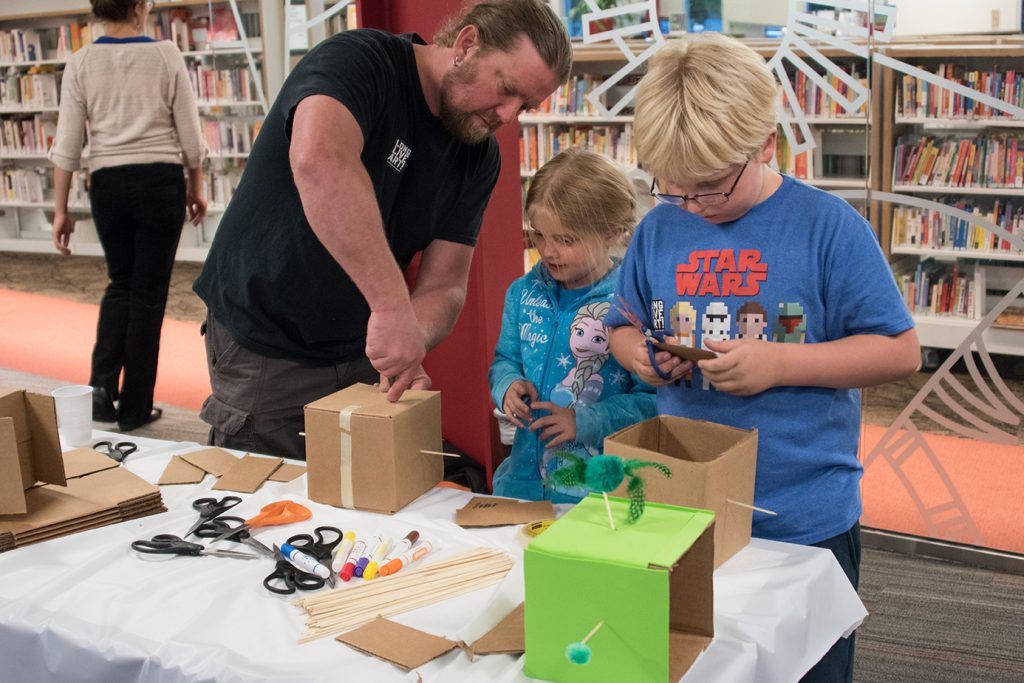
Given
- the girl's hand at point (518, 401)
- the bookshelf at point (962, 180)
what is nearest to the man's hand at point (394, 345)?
the girl's hand at point (518, 401)

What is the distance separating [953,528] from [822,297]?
188 centimetres

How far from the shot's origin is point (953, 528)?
10.1 feet

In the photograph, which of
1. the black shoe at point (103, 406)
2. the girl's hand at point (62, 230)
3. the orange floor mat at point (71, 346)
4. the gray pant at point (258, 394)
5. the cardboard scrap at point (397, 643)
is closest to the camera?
the cardboard scrap at point (397, 643)

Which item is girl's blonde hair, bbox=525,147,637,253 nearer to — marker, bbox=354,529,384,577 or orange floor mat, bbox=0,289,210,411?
marker, bbox=354,529,384,577

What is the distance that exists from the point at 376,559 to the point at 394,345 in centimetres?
38

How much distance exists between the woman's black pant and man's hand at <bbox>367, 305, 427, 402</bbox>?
272 centimetres

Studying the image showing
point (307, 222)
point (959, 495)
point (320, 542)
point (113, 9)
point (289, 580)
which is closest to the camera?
point (289, 580)

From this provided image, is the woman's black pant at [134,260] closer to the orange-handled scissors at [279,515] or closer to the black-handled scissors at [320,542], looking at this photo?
the orange-handled scissors at [279,515]

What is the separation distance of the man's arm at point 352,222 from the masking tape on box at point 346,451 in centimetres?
8

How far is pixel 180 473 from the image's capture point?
182 centimetres

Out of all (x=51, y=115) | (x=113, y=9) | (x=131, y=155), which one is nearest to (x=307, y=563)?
(x=131, y=155)

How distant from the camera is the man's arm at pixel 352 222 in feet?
5.42

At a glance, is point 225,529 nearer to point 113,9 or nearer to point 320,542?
point 320,542

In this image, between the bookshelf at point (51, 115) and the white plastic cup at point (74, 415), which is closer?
the white plastic cup at point (74, 415)
